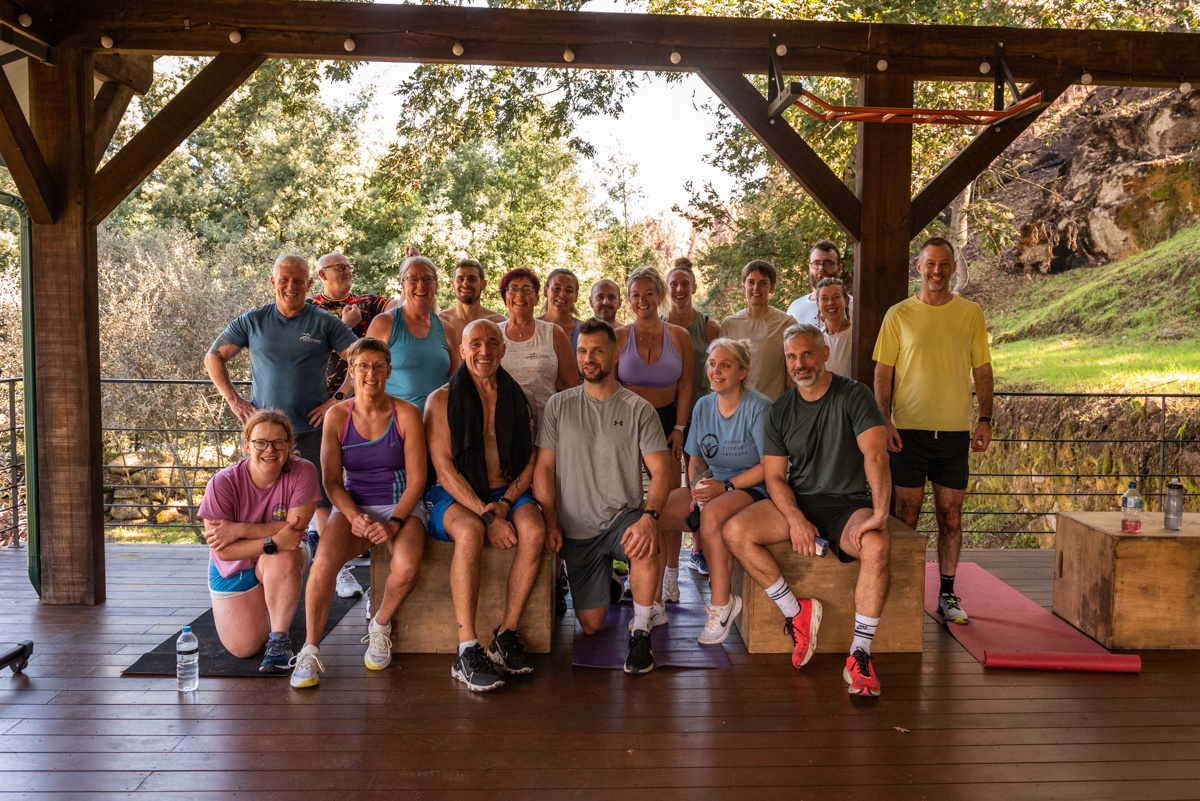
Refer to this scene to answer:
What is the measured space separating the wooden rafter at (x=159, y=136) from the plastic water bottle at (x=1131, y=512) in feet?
14.3

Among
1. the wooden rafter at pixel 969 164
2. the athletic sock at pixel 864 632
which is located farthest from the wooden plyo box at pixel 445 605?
the wooden rafter at pixel 969 164

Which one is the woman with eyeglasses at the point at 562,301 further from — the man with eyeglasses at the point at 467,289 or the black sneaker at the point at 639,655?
the black sneaker at the point at 639,655

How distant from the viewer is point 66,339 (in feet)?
13.2

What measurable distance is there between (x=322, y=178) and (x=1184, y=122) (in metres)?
13.3

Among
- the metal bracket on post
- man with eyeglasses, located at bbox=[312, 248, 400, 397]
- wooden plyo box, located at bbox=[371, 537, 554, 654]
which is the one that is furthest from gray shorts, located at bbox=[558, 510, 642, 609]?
the metal bracket on post

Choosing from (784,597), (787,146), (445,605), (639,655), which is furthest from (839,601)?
(787,146)

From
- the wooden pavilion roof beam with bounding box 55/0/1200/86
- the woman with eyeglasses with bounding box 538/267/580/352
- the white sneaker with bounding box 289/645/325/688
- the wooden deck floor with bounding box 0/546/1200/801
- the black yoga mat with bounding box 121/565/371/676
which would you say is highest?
the wooden pavilion roof beam with bounding box 55/0/1200/86

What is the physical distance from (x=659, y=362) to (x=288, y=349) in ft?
5.65

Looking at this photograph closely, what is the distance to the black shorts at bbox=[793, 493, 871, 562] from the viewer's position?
3.42m

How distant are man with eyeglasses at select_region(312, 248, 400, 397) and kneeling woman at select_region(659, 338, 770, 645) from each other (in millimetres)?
1848

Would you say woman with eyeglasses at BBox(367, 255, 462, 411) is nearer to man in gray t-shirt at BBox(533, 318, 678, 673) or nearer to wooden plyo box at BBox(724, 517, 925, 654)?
man in gray t-shirt at BBox(533, 318, 678, 673)

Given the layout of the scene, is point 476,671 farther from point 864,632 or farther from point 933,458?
point 933,458

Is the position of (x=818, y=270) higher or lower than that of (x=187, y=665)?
higher

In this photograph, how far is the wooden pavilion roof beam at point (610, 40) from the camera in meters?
4.02
